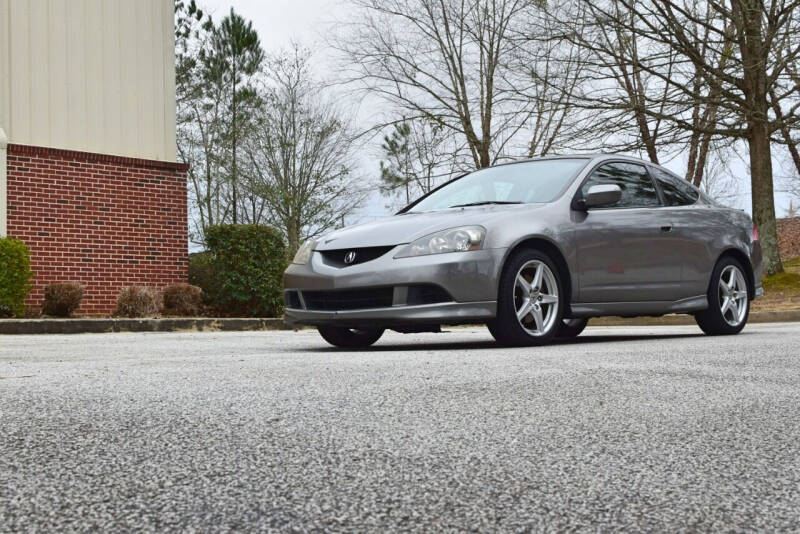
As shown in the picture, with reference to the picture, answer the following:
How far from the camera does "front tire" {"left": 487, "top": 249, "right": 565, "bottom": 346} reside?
6.42 metres

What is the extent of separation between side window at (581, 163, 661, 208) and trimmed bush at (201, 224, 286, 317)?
748 cm

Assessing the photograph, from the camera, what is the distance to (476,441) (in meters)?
2.67

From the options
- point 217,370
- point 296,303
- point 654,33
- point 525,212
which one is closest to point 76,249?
point 296,303

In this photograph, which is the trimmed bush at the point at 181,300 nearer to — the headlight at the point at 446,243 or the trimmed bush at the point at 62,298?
the trimmed bush at the point at 62,298

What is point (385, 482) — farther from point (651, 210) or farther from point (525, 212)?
point (651, 210)

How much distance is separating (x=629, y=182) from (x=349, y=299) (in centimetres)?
286

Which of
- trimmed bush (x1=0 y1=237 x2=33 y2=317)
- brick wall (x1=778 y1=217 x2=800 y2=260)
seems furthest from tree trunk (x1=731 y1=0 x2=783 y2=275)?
brick wall (x1=778 y1=217 x2=800 y2=260)

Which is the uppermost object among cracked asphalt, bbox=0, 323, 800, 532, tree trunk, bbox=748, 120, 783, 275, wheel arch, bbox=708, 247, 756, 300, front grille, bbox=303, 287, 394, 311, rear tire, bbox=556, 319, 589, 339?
tree trunk, bbox=748, 120, 783, 275

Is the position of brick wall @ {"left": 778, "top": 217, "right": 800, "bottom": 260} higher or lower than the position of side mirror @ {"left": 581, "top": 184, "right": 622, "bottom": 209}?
higher

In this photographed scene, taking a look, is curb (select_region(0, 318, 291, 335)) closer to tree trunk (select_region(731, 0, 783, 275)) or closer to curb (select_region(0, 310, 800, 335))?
curb (select_region(0, 310, 800, 335))

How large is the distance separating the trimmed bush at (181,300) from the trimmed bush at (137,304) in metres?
0.53

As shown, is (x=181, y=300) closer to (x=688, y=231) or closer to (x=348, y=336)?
(x=348, y=336)

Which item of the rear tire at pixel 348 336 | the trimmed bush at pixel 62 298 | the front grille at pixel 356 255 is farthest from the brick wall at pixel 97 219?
the front grille at pixel 356 255

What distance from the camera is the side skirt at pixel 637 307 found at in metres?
7.01
